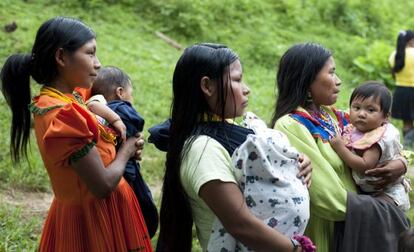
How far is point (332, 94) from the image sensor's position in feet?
9.36

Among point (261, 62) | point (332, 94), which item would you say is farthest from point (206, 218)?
point (261, 62)

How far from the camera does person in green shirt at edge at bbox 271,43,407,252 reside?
2.67m

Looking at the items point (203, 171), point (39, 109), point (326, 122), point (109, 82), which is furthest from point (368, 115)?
point (39, 109)

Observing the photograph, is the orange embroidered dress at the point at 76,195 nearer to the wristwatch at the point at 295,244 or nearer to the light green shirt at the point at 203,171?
the light green shirt at the point at 203,171


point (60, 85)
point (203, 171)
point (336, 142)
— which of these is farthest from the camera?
point (336, 142)

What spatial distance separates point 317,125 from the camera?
9.21 ft

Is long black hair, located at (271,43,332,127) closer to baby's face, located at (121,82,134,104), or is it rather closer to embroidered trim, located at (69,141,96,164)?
baby's face, located at (121,82,134,104)

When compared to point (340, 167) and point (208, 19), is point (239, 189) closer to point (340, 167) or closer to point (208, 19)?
point (340, 167)

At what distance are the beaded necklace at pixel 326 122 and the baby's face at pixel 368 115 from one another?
102mm

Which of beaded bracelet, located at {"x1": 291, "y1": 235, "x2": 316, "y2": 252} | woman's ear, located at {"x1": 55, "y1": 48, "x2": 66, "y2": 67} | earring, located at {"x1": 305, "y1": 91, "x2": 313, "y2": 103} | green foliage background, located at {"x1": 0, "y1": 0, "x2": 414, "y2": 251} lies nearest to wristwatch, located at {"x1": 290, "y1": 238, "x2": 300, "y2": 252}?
beaded bracelet, located at {"x1": 291, "y1": 235, "x2": 316, "y2": 252}

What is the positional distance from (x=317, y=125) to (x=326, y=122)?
0.31 ft

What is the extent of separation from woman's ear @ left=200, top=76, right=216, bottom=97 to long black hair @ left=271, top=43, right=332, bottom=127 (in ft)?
1.89

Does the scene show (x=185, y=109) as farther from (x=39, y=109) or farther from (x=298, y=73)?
(x=298, y=73)

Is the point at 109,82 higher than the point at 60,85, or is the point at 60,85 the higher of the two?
the point at 60,85
